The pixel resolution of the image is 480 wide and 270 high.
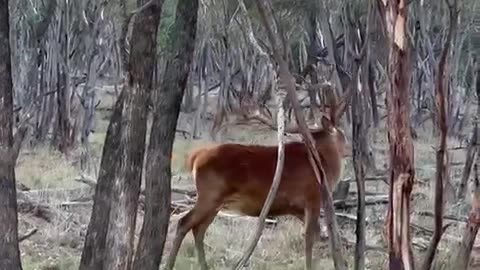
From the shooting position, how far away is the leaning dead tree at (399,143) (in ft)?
12.5

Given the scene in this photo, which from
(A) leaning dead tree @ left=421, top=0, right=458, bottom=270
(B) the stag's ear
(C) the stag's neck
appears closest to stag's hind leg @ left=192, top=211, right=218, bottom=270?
(C) the stag's neck

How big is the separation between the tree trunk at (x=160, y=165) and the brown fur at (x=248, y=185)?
2.58 meters

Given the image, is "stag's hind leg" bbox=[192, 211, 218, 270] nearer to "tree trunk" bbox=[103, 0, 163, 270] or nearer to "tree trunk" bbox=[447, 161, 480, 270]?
"tree trunk" bbox=[447, 161, 480, 270]

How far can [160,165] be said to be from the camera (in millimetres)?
5051

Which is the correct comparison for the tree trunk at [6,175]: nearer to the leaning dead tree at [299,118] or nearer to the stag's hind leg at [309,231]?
the leaning dead tree at [299,118]

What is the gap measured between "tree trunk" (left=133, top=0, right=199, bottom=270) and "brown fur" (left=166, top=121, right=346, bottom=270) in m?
2.58

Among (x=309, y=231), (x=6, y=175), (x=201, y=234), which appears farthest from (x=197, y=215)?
(x=6, y=175)

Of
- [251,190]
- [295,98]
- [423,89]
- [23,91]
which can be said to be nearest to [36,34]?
[23,91]

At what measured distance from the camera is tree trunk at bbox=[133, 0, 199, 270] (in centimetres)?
506

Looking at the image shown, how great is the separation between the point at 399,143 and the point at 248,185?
13.4 feet

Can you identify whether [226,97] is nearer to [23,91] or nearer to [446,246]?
[23,91]

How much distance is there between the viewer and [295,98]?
389 centimetres

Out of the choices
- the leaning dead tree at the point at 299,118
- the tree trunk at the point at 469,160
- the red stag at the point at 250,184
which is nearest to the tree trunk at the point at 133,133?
the leaning dead tree at the point at 299,118

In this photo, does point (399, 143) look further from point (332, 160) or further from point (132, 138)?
point (332, 160)
